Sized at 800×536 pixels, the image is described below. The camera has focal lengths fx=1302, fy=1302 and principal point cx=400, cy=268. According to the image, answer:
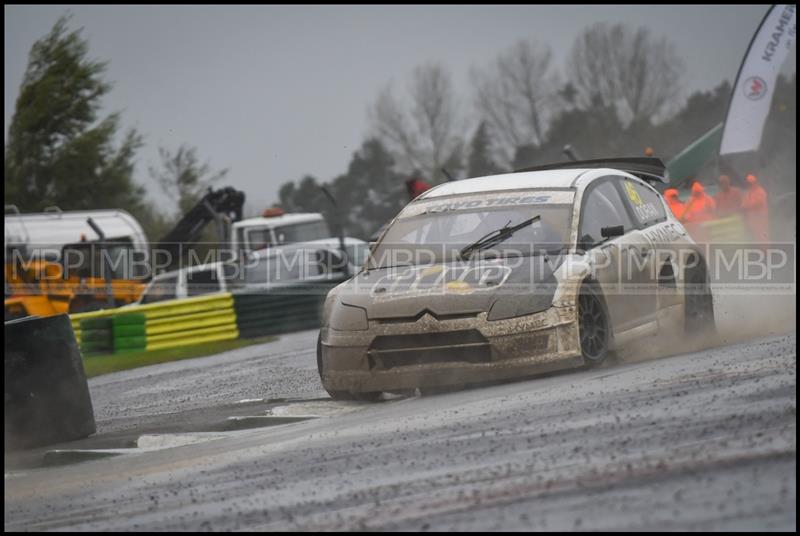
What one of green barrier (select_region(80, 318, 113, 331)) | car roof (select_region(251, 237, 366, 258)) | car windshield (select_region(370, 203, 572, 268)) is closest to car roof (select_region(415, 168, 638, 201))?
car windshield (select_region(370, 203, 572, 268))

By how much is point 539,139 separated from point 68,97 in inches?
883

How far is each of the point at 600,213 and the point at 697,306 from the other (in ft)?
4.18

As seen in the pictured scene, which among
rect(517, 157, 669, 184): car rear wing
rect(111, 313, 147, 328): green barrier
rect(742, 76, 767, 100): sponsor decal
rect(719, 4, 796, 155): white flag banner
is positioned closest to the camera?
rect(517, 157, 669, 184): car rear wing

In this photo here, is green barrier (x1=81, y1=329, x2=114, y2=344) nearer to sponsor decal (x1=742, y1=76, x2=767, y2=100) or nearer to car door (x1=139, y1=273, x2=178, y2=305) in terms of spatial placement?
car door (x1=139, y1=273, x2=178, y2=305)

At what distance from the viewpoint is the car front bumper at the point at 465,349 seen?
8031mm

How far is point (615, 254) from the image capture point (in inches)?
352

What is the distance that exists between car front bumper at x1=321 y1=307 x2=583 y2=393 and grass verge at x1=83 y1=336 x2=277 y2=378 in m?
9.96

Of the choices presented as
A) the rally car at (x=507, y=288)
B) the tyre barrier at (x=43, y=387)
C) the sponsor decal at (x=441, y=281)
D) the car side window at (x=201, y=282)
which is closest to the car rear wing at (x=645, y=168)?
the rally car at (x=507, y=288)

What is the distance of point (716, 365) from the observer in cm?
746

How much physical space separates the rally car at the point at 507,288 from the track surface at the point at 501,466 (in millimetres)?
236

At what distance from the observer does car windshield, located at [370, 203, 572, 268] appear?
344 inches

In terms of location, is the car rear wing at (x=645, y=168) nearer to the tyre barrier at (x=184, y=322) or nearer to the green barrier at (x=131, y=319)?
the tyre barrier at (x=184, y=322)

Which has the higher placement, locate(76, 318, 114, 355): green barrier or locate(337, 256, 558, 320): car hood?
locate(337, 256, 558, 320): car hood

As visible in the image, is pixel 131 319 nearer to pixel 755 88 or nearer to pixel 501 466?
pixel 755 88
